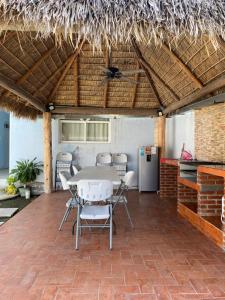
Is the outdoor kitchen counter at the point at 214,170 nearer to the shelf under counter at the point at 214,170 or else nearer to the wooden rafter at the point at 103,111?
the shelf under counter at the point at 214,170

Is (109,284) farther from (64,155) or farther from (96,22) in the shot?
(64,155)

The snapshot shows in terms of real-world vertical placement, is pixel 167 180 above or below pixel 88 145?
below

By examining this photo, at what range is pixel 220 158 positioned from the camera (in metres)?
5.11

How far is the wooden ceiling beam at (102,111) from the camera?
7.94m

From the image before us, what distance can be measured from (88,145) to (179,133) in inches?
119

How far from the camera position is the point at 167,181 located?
7160 mm

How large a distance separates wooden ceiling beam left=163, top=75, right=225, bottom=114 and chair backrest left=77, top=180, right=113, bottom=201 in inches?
103

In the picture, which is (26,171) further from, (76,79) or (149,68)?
(149,68)

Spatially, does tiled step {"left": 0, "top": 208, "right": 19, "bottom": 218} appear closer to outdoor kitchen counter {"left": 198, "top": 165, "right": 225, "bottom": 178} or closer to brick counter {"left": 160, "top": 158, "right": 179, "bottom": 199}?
brick counter {"left": 160, "top": 158, "right": 179, "bottom": 199}

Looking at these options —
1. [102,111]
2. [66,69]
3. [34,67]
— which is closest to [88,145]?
[102,111]

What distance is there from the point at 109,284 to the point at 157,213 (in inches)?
118

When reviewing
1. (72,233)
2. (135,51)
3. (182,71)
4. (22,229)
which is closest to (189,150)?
(182,71)

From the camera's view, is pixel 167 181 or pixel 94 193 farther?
pixel 167 181

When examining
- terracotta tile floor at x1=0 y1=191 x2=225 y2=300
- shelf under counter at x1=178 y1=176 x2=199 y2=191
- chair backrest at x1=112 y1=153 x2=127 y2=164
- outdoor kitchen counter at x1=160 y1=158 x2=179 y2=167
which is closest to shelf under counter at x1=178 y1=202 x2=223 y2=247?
terracotta tile floor at x1=0 y1=191 x2=225 y2=300
